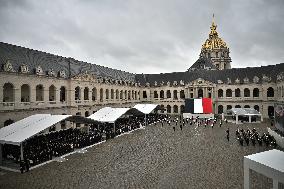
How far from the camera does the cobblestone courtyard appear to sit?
645 inches

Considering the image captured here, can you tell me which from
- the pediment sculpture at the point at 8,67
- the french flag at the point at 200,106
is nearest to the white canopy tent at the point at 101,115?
the pediment sculpture at the point at 8,67

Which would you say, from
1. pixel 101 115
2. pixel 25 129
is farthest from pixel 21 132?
pixel 101 115

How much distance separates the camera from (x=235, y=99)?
204 feet

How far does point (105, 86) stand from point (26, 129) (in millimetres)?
30719

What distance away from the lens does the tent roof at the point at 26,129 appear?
20.8 meters

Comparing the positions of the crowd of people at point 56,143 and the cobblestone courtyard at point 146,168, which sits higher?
the crowd of people at point 56,143

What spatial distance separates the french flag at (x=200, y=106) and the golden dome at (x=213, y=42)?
50.8 meters

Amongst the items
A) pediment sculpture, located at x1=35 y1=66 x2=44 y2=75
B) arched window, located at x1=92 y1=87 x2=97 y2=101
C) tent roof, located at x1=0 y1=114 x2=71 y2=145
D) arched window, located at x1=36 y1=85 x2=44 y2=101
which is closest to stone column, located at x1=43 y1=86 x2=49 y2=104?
arched window, located at x1=36 y1=85 x2=44 y2=101

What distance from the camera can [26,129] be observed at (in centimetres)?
2277

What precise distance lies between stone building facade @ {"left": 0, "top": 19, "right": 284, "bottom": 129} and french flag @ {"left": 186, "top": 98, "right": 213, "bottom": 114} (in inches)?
369

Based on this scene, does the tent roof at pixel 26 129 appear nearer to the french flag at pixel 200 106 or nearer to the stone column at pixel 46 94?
the stone column at pixel 46 94

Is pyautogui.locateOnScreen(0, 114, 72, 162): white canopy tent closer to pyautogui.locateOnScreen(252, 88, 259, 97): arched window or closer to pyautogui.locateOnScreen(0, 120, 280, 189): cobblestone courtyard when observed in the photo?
pyautogui.locateOnScreen(0, 120, 280, 189): cobblestone courtyard

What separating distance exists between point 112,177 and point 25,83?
2258cm

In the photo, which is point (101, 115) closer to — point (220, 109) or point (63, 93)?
point (63, 93)
